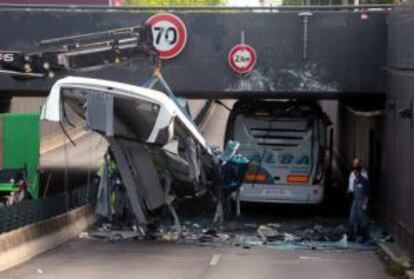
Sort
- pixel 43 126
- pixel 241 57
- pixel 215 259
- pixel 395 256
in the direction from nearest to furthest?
pixel 395 256 < pixel 215 259 < pixel 241 57 < pixel 43 126

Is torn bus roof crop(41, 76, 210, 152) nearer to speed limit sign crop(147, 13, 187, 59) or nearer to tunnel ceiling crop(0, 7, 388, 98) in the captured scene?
speed limit sign crop(147, 13, 187, 59)

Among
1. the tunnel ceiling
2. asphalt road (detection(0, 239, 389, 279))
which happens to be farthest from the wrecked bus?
asphalt road (detection(0, 239, 389, 279))

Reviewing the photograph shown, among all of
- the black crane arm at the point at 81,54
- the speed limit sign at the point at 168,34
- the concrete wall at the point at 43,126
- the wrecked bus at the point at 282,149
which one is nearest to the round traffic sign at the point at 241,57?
the speed limit sign at the point at 168,34

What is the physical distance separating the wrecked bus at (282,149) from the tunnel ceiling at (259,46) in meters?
3.59

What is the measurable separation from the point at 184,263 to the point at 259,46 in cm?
847

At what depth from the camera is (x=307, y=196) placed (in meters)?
28.5

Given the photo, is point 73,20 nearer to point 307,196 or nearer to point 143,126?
point 143,126

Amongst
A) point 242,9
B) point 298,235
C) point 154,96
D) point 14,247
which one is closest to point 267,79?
point 242,9

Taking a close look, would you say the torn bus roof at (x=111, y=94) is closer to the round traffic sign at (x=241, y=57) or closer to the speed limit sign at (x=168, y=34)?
the speed limit sign at (x=168, y=34)

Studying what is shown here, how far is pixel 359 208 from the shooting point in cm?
2314

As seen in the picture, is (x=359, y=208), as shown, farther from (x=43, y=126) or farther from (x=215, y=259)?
(x=43, y=126)

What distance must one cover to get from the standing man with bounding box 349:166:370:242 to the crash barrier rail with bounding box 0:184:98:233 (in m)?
7.08

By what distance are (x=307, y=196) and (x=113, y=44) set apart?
30.7ft

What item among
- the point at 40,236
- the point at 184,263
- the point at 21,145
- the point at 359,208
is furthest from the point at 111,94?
the point at 21,145
